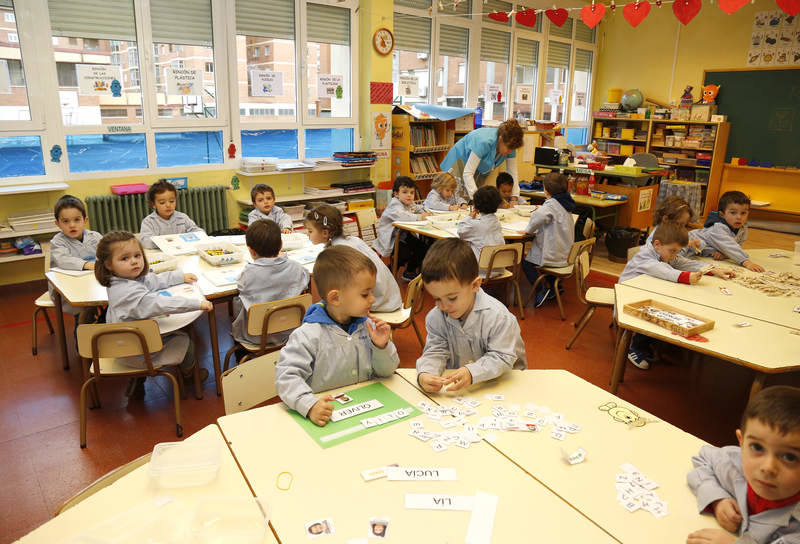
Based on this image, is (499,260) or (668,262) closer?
(668,262)

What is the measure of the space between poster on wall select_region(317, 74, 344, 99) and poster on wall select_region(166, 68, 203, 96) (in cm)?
147

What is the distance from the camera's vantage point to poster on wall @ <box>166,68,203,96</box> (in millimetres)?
5520

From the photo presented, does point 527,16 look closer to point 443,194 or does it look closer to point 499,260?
point 443,194

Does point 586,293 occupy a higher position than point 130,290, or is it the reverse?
point 130,290

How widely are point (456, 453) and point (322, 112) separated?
5.95 meters

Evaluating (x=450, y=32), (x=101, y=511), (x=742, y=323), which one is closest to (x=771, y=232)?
(x=450, y=32)

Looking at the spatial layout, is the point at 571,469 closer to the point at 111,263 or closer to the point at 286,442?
the point at 286,442

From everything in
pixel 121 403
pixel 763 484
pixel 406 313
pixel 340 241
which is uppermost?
pixel 340 241

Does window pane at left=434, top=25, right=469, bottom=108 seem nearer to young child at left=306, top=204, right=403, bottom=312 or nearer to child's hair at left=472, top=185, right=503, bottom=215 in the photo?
child's hair at left=472, top=185, right=503, bottom=215

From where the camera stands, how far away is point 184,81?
5.60 meters

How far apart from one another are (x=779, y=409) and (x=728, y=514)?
0.29m

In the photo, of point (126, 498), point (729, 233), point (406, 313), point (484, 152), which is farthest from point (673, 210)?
point (126, 498)

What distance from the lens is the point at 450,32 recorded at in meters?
8.06

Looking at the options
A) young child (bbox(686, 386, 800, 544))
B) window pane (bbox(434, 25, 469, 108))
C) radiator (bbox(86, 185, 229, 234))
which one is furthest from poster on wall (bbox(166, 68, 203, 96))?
young child (bbox(686, 386, 800, 544))
